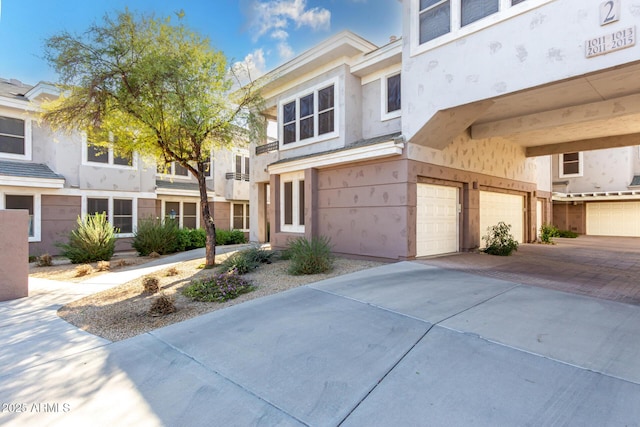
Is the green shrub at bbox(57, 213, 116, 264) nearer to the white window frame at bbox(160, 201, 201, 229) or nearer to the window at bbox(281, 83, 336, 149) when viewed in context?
the white window frame at bbox(160, 201, 201, 229)

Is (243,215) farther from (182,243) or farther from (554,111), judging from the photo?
(554,111)

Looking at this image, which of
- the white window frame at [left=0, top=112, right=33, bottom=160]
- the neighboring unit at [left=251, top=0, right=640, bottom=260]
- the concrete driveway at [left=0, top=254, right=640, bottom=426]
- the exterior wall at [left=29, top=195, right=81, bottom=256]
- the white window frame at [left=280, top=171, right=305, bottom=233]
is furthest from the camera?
the exterior wall at [left=29, top=195, right=81, bottom=256]

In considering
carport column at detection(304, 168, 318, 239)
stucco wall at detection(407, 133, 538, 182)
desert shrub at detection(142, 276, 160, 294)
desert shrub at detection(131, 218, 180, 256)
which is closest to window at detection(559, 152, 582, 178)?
stucco wall at detection(407, 133, 538, 182)

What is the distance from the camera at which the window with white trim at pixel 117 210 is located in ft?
48.2

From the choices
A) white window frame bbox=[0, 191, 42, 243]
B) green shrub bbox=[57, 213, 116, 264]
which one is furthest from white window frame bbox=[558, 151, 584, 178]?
white window frame bbox=[0, 191, 42, 243]

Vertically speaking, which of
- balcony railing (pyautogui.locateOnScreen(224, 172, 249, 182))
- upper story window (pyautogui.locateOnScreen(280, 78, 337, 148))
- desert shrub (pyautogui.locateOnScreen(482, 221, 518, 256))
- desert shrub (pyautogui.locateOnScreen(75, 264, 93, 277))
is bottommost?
desert shrub (pyautogui.locateOnScreen(75, 264, 93, 277))

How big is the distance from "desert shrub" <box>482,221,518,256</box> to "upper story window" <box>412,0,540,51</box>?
6.58 metres

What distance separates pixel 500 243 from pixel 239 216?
14.5 meters

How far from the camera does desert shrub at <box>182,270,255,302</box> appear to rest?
6258mm

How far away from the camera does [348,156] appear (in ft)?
31.6

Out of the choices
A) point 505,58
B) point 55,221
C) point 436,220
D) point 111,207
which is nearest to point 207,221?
point 436,220

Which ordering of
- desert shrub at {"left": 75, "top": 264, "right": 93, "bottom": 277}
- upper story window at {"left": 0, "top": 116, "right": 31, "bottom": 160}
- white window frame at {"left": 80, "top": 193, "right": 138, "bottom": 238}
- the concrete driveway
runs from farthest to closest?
white window frame at {"left": 80, "top": 193, "right": 138, "bottom": 238} < upper story window at {"left": 0, "top": 116, "right": 31, "bottom": 160} < desert shrub at {"left": 75, "top": 264, "right": 93, "bottom": 277} < the concrete driveway

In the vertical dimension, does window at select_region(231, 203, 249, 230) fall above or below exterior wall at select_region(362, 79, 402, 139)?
below

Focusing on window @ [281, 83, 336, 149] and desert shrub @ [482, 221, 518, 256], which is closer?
desert shrub @ [482, 221, 518, 256]
